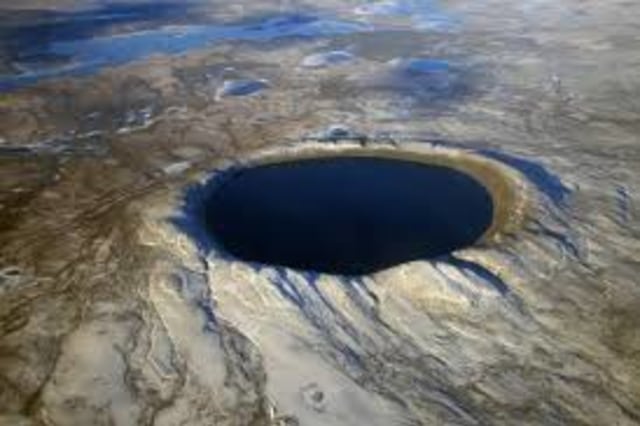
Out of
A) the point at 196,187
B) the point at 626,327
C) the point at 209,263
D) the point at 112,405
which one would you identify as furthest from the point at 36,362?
the point at 626,327

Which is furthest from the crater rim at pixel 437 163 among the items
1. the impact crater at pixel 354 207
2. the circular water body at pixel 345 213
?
the circular water body at pixel 345 213

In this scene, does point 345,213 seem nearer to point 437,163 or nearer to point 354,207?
point 354,207

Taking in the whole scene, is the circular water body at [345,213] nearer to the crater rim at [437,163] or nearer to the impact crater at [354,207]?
the impact crater at [354,207]

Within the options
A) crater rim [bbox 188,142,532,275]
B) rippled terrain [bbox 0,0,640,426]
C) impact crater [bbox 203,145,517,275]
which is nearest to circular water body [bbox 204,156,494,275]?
impact crater [bbox 203,145,517,275]

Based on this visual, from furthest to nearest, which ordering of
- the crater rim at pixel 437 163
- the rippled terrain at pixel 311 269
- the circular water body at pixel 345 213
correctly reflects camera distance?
the crater rim at pixel 437 163 → the circular water body at pixel 345 213 → the rippled terrain at pixel 311 269

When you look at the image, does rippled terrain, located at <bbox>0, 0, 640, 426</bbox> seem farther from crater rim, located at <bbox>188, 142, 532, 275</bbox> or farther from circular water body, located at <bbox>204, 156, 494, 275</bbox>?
circular water body, located at <bbox>204, 156, 494, 275</bbox>

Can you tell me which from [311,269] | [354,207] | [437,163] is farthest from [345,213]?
[437,163]
